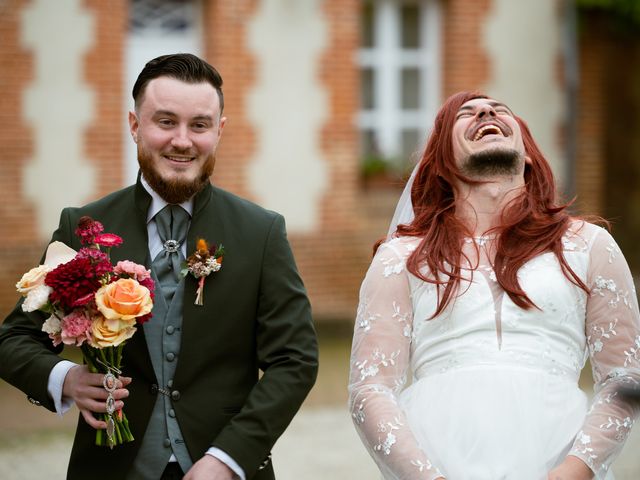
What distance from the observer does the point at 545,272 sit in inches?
128

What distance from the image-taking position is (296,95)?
11.2 m

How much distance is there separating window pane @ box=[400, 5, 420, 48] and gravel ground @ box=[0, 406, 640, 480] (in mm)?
5181

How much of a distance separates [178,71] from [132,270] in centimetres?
63

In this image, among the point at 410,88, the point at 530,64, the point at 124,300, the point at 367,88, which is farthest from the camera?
the point at 530,64

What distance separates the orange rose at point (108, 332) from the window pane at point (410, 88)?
925cm

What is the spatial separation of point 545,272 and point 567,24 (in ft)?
31.6

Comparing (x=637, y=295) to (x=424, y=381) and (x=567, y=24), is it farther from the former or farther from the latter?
(x=567, y=24)

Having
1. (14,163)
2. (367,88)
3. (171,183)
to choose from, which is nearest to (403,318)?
(171,183)

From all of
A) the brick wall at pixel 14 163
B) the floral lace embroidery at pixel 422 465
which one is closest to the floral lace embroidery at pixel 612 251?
the floral lace embroidery at pixel 422 465

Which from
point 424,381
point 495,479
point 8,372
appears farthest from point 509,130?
point 8,372

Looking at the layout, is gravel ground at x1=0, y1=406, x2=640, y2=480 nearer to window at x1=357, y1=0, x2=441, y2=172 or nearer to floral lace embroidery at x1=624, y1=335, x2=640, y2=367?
floral lace embroidery at x1=624, y1=335, x2=640, y2=367

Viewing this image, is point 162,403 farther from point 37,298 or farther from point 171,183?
point 171,183

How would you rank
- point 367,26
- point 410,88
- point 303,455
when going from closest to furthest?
point 303,455, point 367,26, point 410,88

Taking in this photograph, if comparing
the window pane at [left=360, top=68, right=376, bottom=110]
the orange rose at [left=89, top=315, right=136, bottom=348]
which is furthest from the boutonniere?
the window pane at [left=360, top=68, right=376, bottom=110]
